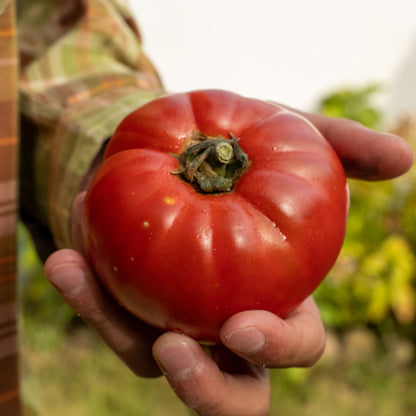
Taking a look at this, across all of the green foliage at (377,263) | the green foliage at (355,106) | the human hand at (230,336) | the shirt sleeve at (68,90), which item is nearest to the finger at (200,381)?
the human hand at (230,336)

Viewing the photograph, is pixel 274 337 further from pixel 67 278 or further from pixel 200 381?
pixel 67 278

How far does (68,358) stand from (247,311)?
71.4 inches

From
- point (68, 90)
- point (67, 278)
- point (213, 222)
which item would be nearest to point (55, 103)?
point (68, 90)

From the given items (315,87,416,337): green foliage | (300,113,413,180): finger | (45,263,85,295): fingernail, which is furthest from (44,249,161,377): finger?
(315,87,416,337): green foliage

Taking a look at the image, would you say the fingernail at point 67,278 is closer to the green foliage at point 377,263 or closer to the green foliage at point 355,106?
the green foliage at point 377,263

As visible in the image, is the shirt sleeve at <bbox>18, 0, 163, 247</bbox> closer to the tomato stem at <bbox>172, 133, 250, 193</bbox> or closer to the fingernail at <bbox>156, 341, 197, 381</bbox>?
the tomato stem at <bbox>172, 133, 250, 193</bbox>

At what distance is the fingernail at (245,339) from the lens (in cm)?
69

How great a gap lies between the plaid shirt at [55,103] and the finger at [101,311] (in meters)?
0.25

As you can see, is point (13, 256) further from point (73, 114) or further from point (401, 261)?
point (401, 261)

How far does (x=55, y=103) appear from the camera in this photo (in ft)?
3.72

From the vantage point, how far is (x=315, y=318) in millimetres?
864

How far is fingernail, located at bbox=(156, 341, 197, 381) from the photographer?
28.2 inches


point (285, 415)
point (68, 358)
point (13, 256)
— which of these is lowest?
point (68, 358)

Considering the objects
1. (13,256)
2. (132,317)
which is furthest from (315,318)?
(13,256)
